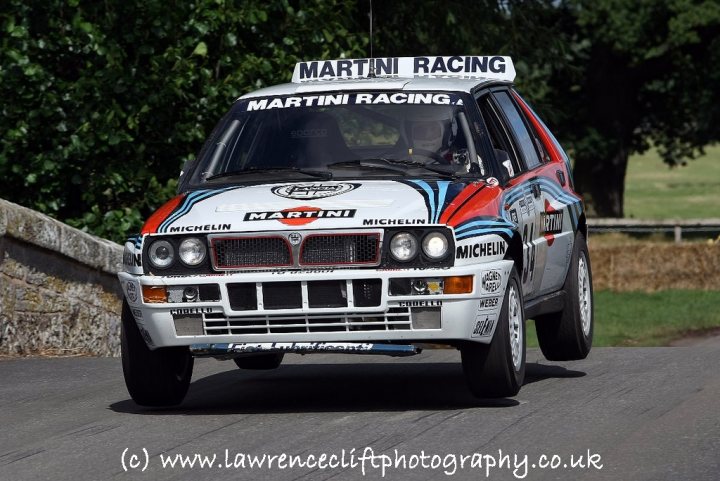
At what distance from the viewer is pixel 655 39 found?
4031 centimetres

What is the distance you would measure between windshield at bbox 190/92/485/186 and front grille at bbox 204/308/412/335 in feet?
3.30

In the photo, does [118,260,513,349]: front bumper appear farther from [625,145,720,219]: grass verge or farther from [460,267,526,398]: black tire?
[625,145,720,219]: grass verge

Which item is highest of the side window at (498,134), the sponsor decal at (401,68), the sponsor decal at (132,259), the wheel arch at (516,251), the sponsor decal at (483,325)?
the sponsor decal at (401,68)

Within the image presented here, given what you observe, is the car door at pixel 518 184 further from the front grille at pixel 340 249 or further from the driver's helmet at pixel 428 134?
the front grille at pixel 340 249

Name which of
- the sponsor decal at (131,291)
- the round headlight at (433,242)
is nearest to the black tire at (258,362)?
the sponsor decal at (131,291)

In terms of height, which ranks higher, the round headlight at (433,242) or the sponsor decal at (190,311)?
the round headlight at (433,242)

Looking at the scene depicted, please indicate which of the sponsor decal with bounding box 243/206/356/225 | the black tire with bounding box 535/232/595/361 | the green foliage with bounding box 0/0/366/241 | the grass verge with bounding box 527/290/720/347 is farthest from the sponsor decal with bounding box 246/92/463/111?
the grass verge with bounding box 527/290/720/347

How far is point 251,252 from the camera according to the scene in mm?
8453

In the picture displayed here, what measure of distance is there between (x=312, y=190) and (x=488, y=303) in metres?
1.13

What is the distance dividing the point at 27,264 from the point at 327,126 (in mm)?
4003

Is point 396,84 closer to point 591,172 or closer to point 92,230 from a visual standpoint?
Answer: point 92,230

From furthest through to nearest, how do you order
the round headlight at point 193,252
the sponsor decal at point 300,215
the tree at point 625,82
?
1. the tree at point 625,82
2. the round headlight at point 193,252
3. the sponsor decal at point 300,215

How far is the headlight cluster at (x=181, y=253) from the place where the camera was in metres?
8.52

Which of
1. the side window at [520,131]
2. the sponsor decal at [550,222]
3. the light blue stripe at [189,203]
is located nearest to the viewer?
the light blue stripe at [189,203]
